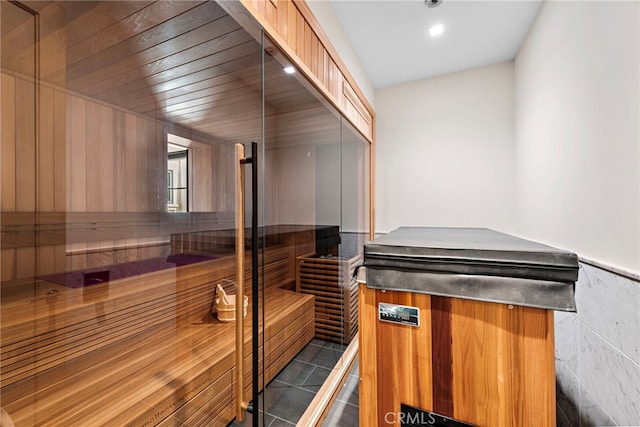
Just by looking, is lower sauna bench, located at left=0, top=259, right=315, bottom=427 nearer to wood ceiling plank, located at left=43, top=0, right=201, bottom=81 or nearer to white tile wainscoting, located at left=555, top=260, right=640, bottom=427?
wood ceiling plank, located at left=43, top=0, right=201, bottom=81

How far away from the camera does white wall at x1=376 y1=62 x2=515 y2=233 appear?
287cm

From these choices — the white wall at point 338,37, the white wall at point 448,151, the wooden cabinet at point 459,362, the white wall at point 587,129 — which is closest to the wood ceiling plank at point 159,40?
the white wall at point 338,37

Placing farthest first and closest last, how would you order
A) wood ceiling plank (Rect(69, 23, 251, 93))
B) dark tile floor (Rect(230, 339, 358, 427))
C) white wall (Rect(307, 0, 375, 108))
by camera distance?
white wall (Rect(307, 0, 375, 108)) → dark tile floor (Rect(230, 339, 358, 427)) → wood ceiling plank (Rect(69, 23, 251, 93))

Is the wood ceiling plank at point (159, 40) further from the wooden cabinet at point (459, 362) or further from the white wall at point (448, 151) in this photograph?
the white wall at point (448, 151)

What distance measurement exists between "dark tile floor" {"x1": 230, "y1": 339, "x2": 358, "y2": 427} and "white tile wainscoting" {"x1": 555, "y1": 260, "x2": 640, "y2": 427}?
113cm

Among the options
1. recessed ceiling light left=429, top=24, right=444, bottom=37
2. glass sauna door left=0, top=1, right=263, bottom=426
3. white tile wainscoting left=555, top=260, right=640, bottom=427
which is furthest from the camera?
recessed ceiling light left=429, top=24, right=444, bottom=37

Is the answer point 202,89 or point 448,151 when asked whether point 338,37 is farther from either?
point 448,151

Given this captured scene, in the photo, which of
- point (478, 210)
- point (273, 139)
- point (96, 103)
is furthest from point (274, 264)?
point (478, 210)

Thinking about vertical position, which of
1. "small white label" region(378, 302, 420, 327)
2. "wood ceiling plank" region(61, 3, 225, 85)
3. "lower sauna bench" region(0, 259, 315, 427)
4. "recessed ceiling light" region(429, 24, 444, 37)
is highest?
"recessed ceiling light" region(429, 24, 444, 37)

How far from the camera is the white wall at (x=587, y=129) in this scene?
108 centimetres

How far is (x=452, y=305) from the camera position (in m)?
0.88

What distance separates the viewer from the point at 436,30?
2311 millimetres

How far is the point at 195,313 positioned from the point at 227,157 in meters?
0.94

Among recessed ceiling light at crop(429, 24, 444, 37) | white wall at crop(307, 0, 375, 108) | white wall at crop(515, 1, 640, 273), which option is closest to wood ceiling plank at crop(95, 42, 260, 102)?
white wall at crop(307, 0, 375, 108)
